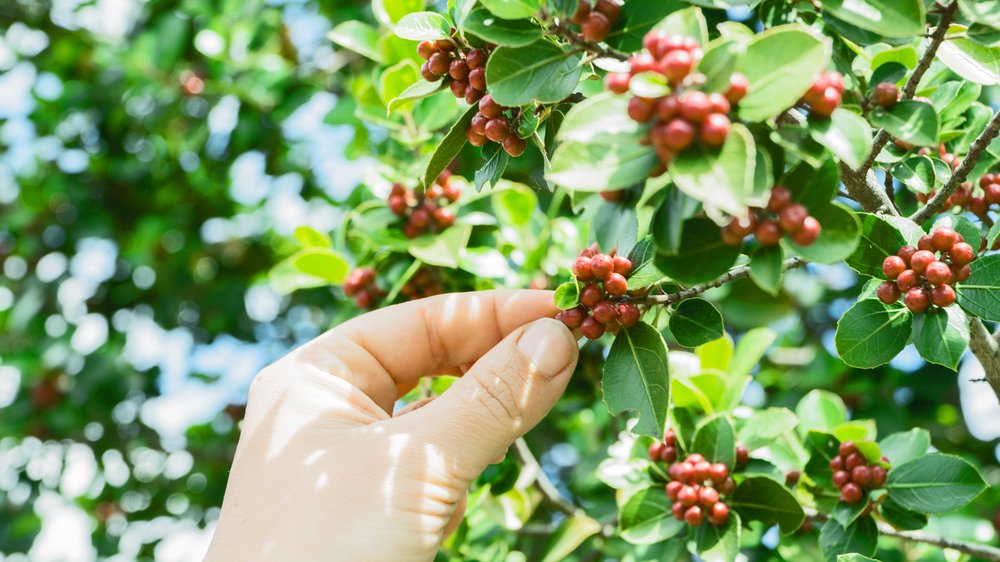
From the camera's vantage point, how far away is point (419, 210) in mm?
2043

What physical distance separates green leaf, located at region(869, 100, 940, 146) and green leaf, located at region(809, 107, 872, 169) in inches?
6.4

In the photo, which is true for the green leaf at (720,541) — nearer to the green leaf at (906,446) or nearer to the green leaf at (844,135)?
the green leaf at (906,446)

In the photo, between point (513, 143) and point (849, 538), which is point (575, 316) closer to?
point (513, 143)

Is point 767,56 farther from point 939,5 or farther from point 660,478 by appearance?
point 660,478

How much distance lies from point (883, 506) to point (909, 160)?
67 cm

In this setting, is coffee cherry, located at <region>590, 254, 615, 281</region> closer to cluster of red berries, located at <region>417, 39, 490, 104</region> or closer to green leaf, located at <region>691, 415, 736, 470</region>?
cluster of red berries, located at <region>417, 39, 490, 104</region>

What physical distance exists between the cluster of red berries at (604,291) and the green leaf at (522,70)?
0.32 metres

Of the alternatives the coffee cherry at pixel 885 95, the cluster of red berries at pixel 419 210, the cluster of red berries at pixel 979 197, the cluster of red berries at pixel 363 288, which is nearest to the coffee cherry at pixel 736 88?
the coffee cherry at pixel 885 95

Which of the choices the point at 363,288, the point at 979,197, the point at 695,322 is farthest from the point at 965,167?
the point at 363,288

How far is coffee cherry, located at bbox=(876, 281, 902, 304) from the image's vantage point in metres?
1.26

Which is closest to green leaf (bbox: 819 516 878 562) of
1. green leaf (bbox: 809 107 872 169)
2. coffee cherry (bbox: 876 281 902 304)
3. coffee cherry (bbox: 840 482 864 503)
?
coffee cherry (bbox: 840 482 864 503)

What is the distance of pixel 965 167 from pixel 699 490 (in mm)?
744

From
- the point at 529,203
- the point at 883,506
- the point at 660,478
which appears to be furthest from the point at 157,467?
the point at 883,506

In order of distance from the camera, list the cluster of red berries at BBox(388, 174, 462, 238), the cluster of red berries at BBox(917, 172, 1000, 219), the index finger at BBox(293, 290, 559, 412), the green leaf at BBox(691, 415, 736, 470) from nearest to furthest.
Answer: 1. the cluster of red berries at BBox(917, 172, 1000, 219)
2. the green leaf at BBox(691, 415, 736, 470)
3. the index finger at BBox(293, 290, 559, 412)
4. the cluster of red berries at BBox(388, 174, 462, 238)
